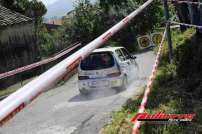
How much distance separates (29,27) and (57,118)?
72.8 feet

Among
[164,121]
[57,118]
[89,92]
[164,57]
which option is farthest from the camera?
[89,92]

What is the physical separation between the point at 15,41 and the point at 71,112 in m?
20.6

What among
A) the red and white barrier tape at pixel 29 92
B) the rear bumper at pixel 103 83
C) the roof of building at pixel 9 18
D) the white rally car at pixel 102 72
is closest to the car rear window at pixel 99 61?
the white rally car at pixel 102 72

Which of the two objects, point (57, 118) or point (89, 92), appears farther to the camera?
point (89, 92)

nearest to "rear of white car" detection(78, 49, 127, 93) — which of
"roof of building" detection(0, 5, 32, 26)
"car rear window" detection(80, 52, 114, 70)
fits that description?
"car rear window" detection(80, 52, 114, 70)

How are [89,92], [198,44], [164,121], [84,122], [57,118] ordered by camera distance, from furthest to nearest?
[89,92], [57,118], [84,122], [198,44], [164,121]

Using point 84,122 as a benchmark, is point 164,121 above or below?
above

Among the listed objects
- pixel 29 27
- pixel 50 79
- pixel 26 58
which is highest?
pixel 50 79

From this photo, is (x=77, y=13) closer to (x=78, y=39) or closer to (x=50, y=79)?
(x=78, y=39)

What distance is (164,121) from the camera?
4.50 meters

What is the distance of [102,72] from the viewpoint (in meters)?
15.5

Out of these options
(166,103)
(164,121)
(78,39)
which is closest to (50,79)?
(164,121)

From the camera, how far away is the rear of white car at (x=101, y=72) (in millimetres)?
15531

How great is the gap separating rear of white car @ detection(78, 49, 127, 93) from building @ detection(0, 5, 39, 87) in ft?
50.1
